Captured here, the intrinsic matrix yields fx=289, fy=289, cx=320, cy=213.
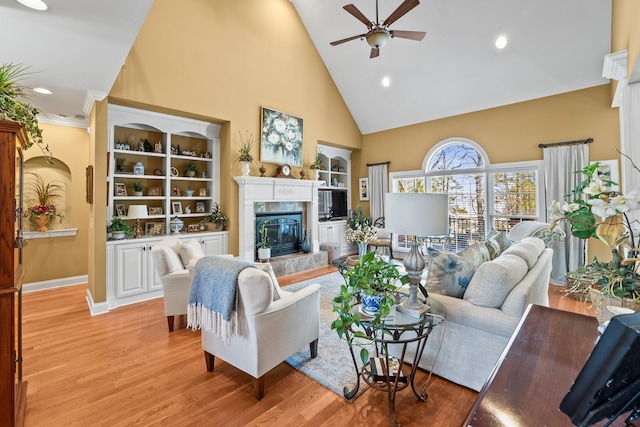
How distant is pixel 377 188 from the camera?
7.21 metres

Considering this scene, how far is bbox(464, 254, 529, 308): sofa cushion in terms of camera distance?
203cm

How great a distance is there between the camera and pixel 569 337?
4.03ft

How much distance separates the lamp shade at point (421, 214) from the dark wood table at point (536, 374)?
0.71 meters

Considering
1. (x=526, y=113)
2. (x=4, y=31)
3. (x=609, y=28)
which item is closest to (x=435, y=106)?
(x=526, y=113)

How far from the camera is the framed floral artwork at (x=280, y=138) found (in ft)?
17.9

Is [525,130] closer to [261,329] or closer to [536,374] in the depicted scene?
[536,374]

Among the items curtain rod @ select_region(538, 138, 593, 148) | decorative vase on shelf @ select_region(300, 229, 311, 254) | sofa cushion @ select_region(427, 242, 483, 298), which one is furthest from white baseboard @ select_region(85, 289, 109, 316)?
Answer: curtain rod @ select_region(538, 138, 593, 148)

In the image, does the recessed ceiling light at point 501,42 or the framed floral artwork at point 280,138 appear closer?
A: the recessed ceiling light at point 501,42

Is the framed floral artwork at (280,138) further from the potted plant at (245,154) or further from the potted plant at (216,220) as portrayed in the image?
the potted plant at (216,220)

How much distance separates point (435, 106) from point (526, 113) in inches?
63.4

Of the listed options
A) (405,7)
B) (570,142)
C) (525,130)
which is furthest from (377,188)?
(405,7)

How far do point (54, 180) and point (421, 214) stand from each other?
19.2 ft

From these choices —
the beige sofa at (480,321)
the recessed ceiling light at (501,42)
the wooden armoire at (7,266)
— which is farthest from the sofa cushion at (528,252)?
the recessed ceiling light at (501,42)

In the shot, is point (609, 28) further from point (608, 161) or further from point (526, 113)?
point (608, 161)
